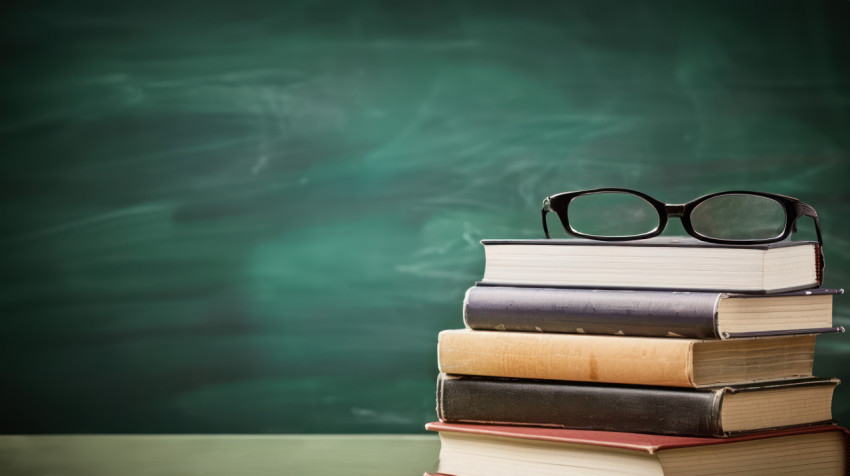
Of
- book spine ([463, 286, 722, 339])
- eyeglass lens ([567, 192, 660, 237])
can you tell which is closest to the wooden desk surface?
book spine ([463, 286, 722, 339])

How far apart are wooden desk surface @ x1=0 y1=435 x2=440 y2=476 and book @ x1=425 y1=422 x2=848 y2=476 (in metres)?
0.25

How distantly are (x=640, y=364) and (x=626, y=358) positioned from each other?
0.02m

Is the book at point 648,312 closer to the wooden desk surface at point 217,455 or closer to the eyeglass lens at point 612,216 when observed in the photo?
the wooden desk surface at point 217,455

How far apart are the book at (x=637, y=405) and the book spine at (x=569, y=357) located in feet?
0.04

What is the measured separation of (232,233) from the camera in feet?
5.87

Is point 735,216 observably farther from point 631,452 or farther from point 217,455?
point 217,455

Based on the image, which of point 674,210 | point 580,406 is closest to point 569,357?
point 580,406

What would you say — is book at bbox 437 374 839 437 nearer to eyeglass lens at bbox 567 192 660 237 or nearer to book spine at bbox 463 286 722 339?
book spine at bbox 463 286 722 339

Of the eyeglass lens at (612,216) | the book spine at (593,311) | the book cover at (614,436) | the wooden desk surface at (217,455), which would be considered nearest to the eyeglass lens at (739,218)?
the book spine at (593,311)

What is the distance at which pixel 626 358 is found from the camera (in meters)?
0.97

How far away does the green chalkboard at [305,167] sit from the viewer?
1690 millimetres

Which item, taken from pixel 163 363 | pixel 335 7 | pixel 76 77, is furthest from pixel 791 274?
pixel 76 77

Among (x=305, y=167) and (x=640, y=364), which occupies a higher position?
(x=305, y=167)

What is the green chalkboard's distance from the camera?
5.55 feet
